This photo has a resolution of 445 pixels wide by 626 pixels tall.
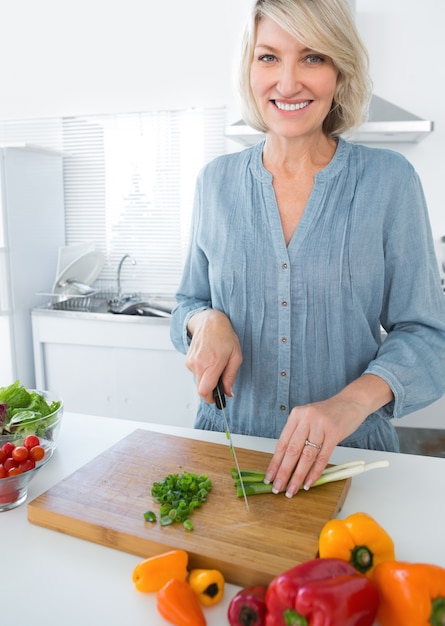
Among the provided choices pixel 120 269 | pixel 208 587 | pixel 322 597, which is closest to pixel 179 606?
pixel 208 587

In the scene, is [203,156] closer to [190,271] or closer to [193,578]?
[190,271]

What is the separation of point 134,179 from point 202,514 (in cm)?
268

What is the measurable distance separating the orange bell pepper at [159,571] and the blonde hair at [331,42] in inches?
35.4

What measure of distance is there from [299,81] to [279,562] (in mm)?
849

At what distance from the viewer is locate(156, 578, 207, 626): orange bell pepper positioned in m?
0.70

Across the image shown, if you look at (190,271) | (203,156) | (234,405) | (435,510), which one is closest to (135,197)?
(203,156)

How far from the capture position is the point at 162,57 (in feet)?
10.3

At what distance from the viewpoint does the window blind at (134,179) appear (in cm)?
321

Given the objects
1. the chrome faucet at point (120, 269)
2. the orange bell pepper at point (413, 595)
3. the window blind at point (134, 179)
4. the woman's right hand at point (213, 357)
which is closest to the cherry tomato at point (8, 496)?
the woman's right hand at point (213, 357)

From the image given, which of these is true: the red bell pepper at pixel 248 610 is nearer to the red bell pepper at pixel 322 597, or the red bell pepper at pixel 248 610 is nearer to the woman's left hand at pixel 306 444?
the red bell pepper at pixel 322 597

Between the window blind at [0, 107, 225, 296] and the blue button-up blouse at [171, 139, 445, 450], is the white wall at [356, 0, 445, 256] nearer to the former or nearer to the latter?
the window blind at [0, 107, 225, 296]

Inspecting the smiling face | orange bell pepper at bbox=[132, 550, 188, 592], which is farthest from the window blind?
orange bell pepper at bbox=[132, 550, 188, 592]

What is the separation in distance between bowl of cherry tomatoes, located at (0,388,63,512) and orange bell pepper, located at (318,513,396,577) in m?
0.50

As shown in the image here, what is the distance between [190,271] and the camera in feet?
4.65
